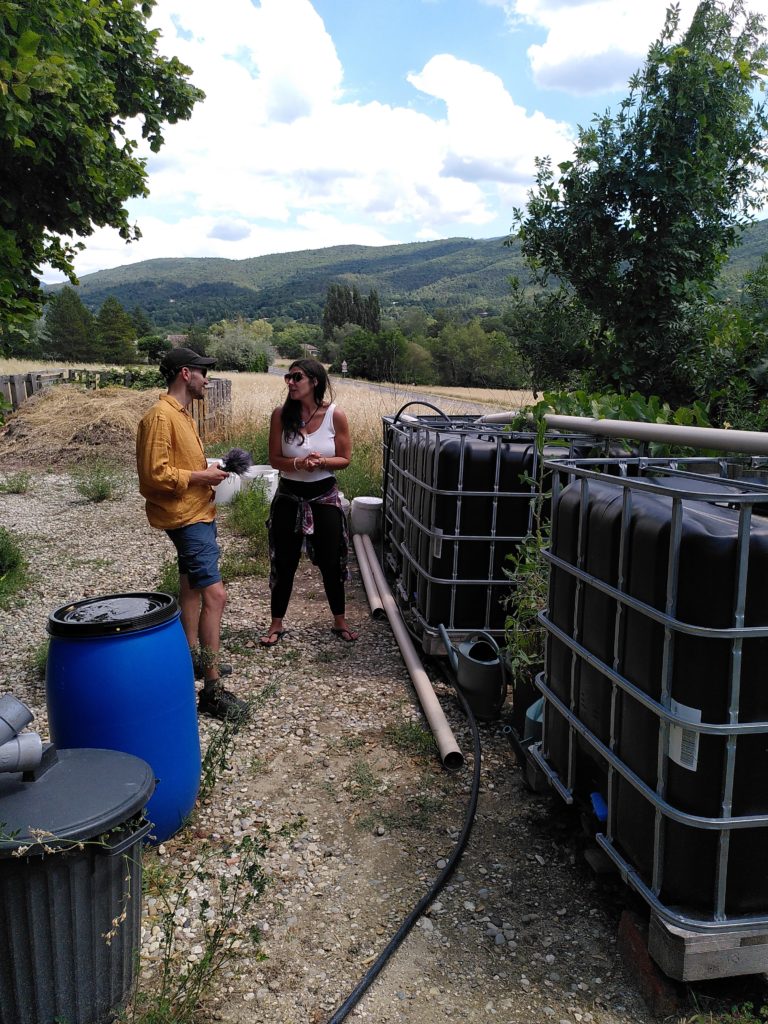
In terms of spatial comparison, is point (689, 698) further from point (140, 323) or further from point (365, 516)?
point (140, 323)

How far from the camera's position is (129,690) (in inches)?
110

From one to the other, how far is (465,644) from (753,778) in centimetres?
250

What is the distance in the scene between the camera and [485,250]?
639 feet

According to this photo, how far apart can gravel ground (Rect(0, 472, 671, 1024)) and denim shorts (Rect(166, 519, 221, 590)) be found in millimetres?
819

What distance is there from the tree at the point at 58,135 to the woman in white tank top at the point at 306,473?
180 centimetres

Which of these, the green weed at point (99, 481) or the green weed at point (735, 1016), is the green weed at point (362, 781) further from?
Result: the green weed at point (99, 481)

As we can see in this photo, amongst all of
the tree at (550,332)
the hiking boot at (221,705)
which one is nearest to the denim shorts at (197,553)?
the hiking boot at (221,705)

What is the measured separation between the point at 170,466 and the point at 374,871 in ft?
7.10

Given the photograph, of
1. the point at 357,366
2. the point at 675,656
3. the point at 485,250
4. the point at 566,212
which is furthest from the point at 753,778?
the point at 485,250

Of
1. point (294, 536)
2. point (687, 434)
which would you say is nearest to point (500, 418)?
point (294, 536)

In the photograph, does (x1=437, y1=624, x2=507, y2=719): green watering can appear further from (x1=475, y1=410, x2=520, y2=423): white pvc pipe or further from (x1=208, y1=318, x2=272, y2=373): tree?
(x1=208, y1=318, x2=272, y2=373): tree

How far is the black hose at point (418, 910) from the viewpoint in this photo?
2244mm

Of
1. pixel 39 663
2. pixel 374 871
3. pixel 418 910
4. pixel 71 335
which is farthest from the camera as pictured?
pixel 71 335

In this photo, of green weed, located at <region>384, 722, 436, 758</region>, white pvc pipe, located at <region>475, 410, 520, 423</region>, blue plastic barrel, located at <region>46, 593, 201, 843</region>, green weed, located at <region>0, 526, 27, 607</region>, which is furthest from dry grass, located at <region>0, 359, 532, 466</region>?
blue plastic barrel, located at <region>46, 593, 201, 843</region>
